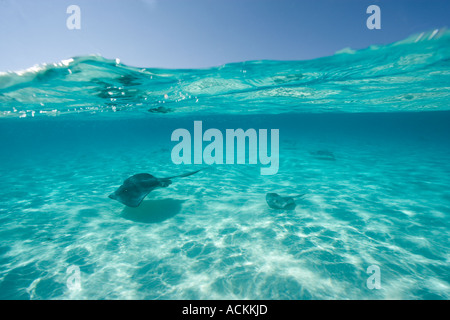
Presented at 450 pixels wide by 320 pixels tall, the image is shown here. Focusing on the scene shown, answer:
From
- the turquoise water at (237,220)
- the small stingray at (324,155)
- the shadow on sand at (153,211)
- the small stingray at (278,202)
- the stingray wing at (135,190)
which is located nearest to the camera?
the turquoise water at (237,220)

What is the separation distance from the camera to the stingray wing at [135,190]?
7449 millimetres

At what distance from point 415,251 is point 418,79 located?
49.1 feet

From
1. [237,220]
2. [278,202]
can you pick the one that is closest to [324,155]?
[278,202]

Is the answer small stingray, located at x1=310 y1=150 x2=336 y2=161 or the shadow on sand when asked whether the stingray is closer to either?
the shadow on sand

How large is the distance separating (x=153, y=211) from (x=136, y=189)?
65.0 inches

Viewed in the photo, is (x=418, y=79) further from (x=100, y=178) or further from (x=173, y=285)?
(x=100, y=178)

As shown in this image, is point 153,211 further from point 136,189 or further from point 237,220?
point 237,220

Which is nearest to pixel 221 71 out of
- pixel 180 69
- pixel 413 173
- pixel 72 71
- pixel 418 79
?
pixel 180 69

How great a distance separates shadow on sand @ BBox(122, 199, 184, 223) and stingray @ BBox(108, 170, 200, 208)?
1.25 metres

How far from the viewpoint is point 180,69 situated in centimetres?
1213

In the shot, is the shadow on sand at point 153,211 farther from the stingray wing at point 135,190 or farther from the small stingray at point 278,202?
the small stingray at point 278,202

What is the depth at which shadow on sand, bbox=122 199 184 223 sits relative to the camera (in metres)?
8.45

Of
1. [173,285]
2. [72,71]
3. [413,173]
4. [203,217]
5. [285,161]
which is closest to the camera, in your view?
[173,285]

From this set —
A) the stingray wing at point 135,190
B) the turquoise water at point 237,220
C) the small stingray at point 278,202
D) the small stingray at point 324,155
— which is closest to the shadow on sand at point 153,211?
the turquoise water at point 237,220
